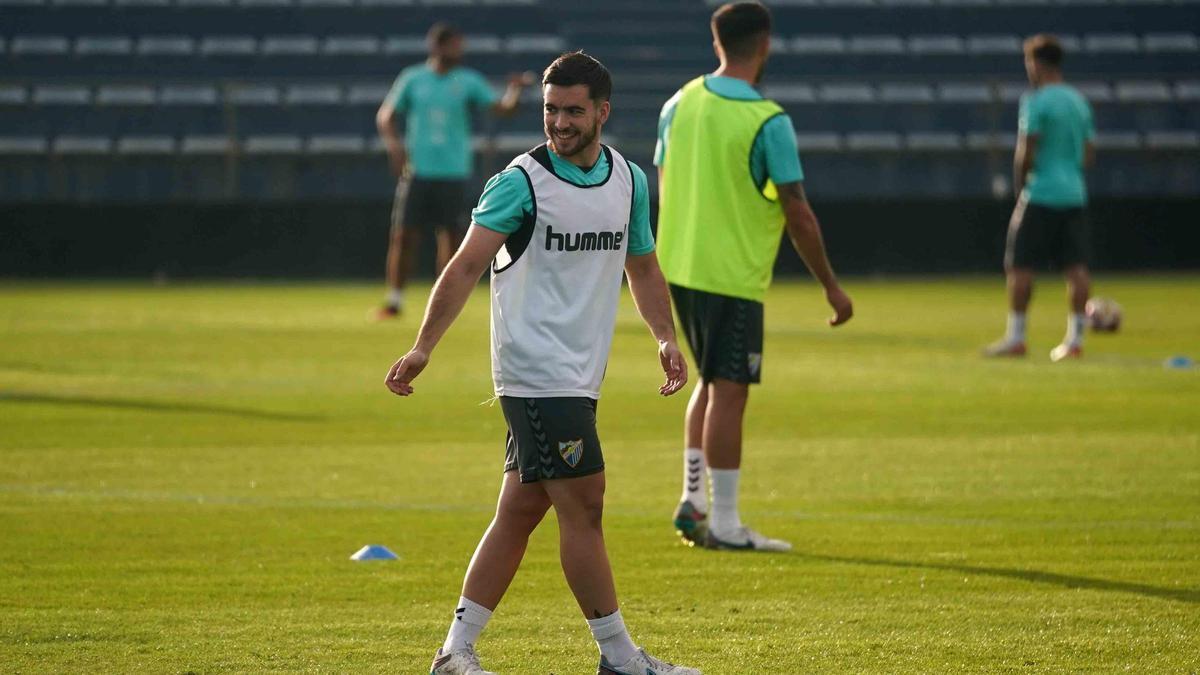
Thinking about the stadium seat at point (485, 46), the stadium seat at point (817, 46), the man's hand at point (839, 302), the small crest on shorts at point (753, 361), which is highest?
the stadium seat at point (817, 46)

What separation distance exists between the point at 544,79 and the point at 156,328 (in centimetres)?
1397

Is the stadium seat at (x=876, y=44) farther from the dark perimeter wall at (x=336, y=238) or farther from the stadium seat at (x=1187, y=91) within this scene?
the dark perimeter wall at (x=336, y=238)

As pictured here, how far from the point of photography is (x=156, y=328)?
1839cm

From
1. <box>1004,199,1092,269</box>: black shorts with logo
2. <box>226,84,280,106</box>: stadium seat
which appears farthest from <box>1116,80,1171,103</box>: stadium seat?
<box>1004,199,1092,269</box>: black shorts with logo

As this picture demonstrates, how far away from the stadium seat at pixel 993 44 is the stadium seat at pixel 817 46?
2.44 meters

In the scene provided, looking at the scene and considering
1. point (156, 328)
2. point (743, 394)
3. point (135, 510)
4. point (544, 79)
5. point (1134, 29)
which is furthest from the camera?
point (1134, 29)

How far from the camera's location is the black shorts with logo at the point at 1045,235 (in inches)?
616

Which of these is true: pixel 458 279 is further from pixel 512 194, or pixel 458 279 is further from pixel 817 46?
pixel 817 46

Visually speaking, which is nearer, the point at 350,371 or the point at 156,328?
the point at 350,371

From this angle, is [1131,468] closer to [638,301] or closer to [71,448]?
[638,301]

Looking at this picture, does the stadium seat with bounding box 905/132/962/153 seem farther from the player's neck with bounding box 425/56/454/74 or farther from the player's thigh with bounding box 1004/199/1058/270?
the player's thigh with bounding box 1004/199/1058/270

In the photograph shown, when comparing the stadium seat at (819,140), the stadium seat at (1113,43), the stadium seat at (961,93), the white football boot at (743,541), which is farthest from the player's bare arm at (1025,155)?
the stadium seat at (1113,43)

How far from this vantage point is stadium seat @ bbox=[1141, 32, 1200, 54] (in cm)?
3719

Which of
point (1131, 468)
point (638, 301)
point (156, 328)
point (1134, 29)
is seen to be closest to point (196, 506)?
point (638, 301)
